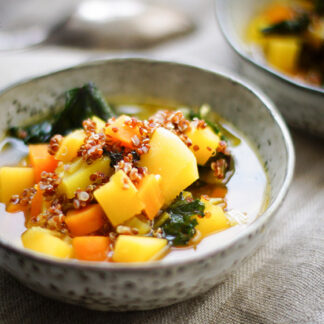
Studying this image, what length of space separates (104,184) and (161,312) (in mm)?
659

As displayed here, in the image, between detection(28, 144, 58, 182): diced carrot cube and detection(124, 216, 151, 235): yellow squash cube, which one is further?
detection(28, 144, 58, 182): diced carrot cube

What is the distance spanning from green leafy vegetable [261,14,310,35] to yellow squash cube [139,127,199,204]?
7.75 ft

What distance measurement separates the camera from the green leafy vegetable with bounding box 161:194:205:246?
80.1 inches

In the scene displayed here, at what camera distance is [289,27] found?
406 cm

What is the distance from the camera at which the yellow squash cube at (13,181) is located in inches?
90.6

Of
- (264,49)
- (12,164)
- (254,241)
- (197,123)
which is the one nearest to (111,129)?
(197,123)

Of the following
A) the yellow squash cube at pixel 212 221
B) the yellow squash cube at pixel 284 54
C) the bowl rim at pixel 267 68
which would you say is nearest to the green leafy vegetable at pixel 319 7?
the yellow squash cube at pixel 284 54

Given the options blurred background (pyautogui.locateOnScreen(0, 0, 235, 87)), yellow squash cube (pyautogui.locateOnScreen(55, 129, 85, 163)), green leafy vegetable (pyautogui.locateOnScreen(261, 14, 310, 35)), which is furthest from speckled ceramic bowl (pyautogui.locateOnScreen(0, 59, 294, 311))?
green leafy vegetable (pyautogui.locateOnScreen(261, 14, 310, 35))

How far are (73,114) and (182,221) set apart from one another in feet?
3.47

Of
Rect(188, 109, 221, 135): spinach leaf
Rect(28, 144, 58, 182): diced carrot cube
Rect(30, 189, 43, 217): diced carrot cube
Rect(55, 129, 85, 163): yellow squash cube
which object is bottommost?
Rect(188, 109, 221, 135): spinach leaf

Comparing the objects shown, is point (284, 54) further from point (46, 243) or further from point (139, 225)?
point (46, 243)

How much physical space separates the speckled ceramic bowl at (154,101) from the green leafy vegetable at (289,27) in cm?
144

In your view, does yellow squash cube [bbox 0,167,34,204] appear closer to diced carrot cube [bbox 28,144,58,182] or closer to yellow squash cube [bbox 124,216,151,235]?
diced carrot cube [bbox 28,144,58,182]

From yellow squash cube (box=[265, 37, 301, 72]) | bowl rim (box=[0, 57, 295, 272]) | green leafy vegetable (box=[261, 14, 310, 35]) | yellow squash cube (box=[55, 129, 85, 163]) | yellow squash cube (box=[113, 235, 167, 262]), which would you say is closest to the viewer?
bowl rim (box=[0, 57, 295, 272])
